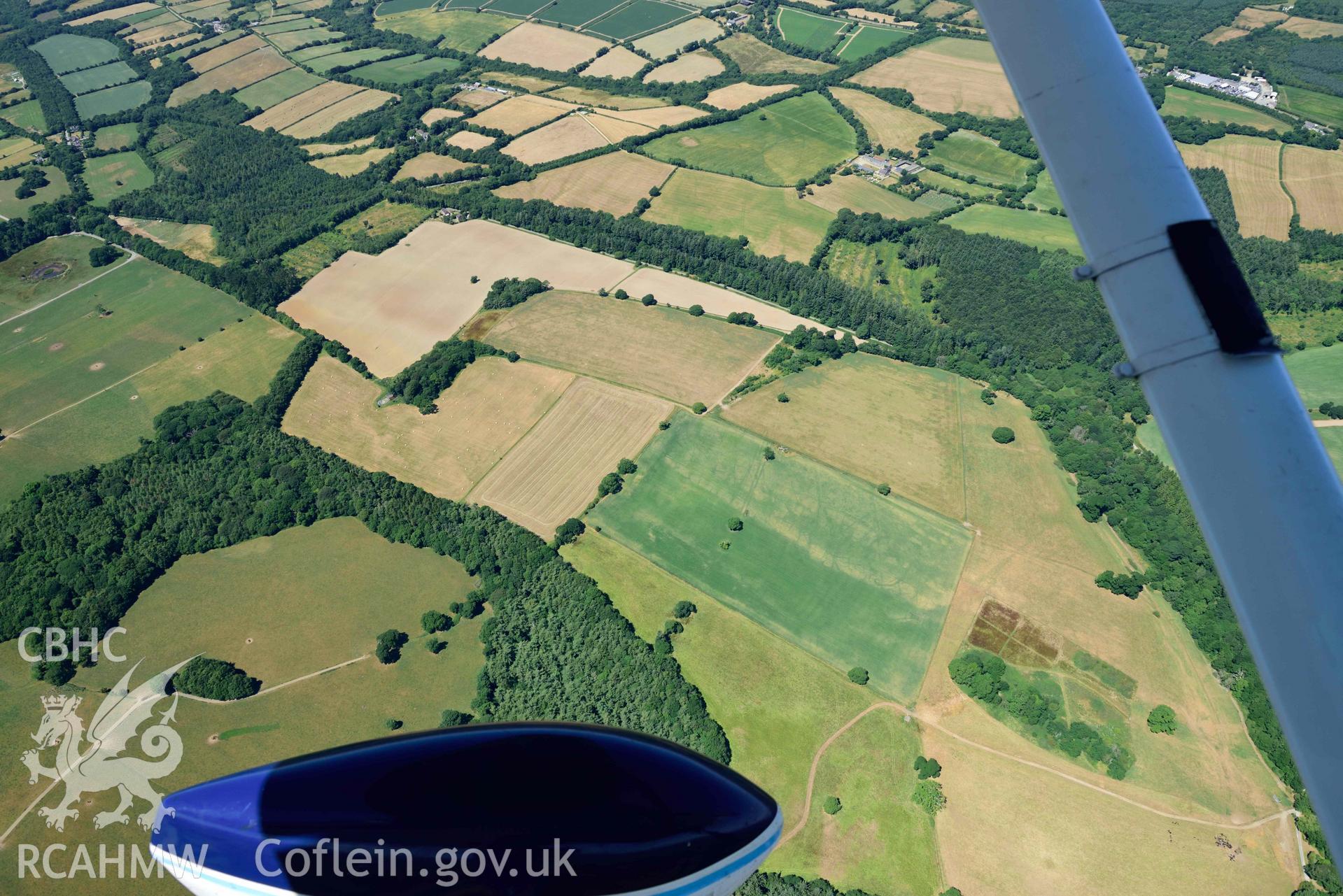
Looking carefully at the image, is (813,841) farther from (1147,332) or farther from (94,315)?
(94,315)

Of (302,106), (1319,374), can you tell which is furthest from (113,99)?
(1319,374)

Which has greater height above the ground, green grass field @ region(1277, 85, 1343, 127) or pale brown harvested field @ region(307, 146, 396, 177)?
green grass field @ region(1277, 85, 1343, 127)

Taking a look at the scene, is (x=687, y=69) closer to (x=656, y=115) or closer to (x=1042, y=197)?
(x=656, y=115)

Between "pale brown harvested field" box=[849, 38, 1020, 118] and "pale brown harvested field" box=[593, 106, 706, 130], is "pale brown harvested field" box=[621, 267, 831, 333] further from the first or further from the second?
"pale brown harvested field" box=[849, 38, 1020, 118]

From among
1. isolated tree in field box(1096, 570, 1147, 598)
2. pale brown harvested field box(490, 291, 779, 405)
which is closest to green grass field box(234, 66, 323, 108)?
pale brown harvested field box(490, 291, 779, 405)

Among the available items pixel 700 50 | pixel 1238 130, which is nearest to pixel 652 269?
pixel 700 50
